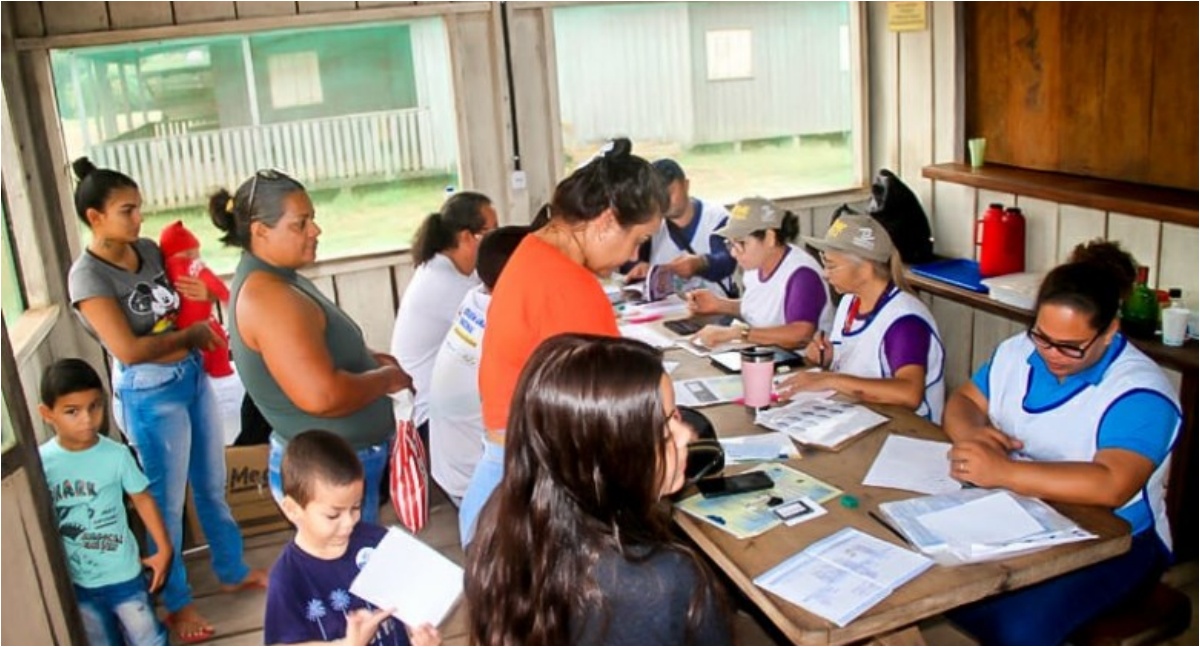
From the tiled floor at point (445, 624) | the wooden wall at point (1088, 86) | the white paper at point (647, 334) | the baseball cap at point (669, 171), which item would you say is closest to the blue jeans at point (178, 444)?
the tiled floor at point (445, 624)

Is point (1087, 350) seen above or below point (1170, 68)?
below

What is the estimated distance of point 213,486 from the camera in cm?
332

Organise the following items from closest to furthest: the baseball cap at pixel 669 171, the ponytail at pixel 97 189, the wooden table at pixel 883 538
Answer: the wooden table at pixel 883 538 → the ponytail at pixel 97 189 → the baseball cap at pixel 669 171

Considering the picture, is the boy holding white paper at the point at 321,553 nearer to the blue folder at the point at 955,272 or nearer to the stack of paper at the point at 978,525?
the stack of paper at the point at 978,525

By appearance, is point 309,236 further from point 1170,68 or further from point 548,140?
point 1170,68

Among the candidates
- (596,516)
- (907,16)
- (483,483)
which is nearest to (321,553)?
(483,483)

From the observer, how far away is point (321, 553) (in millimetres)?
1953

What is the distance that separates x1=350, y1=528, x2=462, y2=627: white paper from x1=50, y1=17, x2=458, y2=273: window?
2.88 meters

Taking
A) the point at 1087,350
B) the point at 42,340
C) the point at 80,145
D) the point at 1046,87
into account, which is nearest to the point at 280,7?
the point at 80,145

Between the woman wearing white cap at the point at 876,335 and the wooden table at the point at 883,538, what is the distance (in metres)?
0.44

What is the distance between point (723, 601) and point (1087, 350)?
1.24 meters

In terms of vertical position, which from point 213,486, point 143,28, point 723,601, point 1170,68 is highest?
point 143,28

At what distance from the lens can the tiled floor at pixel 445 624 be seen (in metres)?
2.83

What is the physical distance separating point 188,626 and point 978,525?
2.40m
